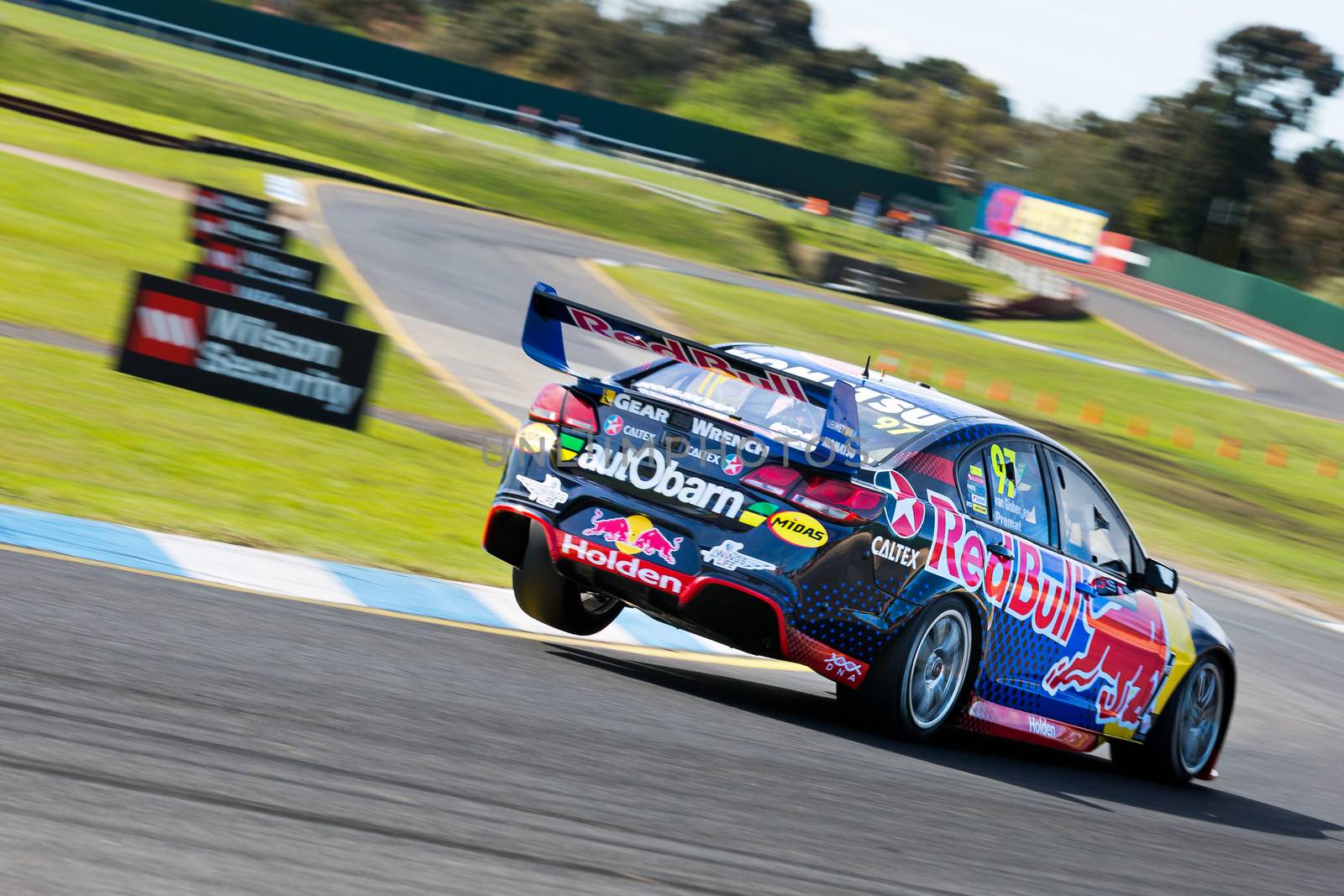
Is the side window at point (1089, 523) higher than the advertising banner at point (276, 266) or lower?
higher

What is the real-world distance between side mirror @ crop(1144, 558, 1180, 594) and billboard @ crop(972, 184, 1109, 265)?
7008cm

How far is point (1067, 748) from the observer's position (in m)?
8.03

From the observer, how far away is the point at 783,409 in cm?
724

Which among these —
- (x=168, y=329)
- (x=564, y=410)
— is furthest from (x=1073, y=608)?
(x=168, y=329)

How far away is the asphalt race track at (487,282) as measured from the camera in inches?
781

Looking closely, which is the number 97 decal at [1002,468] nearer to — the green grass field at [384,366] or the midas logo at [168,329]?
the green grass field at [384,366]

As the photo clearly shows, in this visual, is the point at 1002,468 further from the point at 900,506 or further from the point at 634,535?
the point at 634,535

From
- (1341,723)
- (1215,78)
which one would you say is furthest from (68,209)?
(1215,78)

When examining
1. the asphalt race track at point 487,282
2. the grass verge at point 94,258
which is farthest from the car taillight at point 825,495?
the asphalt race track at point 487,282

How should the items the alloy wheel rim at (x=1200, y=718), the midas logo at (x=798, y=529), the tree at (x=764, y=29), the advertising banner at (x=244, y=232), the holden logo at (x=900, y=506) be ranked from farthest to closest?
the tree at (x=764, y=29) < the advertising banner at (x=244, y=232) < the alloy wheel rim at (x=1200, y=718) < the holden logo at (x=900, y=506) < the midas logo at (x=798, y=529)

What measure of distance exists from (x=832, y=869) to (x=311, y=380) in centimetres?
883

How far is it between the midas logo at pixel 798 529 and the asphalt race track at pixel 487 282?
1001 centimetres

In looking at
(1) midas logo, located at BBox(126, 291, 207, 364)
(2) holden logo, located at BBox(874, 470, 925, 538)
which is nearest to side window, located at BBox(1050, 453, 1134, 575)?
(2) holden logo, located at BBox(874, 470, 925, 538)

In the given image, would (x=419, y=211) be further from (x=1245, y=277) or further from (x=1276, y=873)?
(x=1245, y=277)
